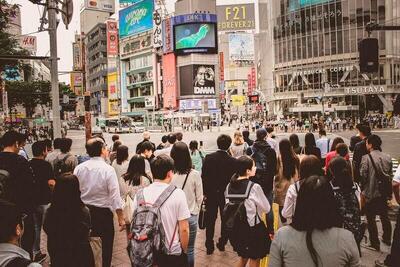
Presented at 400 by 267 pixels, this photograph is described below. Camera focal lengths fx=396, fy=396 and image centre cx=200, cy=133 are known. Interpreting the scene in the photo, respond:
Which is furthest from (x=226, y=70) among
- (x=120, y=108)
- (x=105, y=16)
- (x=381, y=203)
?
(x=381, y=203)

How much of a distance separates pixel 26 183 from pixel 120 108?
327 ft

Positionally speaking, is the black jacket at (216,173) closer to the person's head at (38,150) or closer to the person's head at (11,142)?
the person's head at (38,150)

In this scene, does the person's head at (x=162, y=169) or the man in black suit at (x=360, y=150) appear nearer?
the person's head at (x=162, y=169)

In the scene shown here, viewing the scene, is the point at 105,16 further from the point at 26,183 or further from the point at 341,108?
the point at 26,183

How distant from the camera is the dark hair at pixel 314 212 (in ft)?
8.91

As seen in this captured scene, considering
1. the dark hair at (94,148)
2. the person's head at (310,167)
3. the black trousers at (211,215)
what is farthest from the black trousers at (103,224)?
the person's head at (310,167)

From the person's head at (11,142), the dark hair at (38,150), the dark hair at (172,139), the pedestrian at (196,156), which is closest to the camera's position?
the person's head at (11,142)

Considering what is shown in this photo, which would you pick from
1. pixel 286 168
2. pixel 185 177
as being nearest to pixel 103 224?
pixel 185 177

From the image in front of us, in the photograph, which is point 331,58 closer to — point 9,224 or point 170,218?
point 170,218

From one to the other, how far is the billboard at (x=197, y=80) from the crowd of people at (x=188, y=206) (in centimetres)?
7350

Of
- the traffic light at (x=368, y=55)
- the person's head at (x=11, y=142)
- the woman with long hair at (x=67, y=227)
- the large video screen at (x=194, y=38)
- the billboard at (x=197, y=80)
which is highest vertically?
the large video screen at (x=194, y=38)

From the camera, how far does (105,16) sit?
16162 cm

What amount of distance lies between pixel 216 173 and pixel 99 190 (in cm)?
210

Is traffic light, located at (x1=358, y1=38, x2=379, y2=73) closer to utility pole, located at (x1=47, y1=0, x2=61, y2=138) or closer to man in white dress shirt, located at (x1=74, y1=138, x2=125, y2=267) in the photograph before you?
man in white dress shirt, located at (x1=74, y1=138, x2=125, y2=267)
